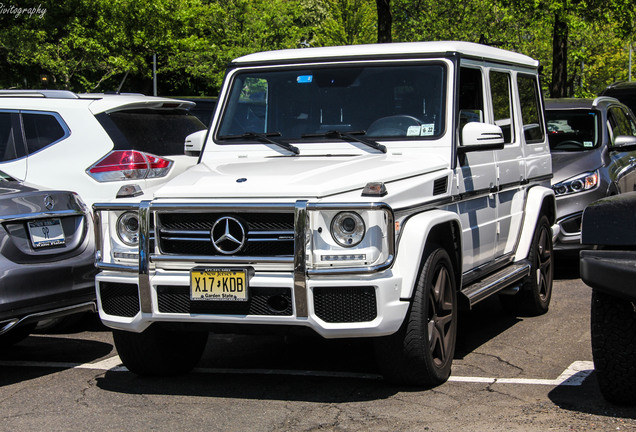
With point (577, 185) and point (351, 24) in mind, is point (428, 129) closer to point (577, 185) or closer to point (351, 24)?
point (577, 185)

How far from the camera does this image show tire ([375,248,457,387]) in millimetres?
5332

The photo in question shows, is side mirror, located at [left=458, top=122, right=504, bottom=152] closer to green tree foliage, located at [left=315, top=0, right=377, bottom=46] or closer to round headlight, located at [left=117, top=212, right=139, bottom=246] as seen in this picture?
round headlight, located at [left=117, top=212, right=139, bottom=246]

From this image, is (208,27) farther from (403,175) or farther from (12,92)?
(403,175)

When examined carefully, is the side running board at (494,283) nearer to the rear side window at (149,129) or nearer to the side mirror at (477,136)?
the side mirror at (477,136)

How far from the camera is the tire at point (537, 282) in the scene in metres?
7.86

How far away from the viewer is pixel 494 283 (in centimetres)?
673

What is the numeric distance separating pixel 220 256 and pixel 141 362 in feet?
3.58

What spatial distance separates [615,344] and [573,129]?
6.69 meters

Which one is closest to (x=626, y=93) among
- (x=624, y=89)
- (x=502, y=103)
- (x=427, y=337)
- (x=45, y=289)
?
(x=624, y=89)

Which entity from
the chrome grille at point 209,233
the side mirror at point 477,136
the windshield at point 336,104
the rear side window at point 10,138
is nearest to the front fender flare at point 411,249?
the chrome grille at point 209,233

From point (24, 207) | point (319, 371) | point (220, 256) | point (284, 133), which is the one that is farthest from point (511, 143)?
point (24, 207)

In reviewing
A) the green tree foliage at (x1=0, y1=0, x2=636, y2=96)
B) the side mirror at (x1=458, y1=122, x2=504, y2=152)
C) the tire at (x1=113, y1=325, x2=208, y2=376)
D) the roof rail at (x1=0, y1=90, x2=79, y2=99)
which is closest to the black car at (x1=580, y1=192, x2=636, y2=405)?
the side mirror at (x1=458, y1=122, x2=504, y2=152)

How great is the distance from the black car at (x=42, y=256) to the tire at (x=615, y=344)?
330 centimetres

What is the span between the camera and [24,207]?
6.22 meters
